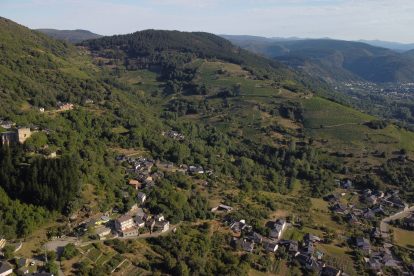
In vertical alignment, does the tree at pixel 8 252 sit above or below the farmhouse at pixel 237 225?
above

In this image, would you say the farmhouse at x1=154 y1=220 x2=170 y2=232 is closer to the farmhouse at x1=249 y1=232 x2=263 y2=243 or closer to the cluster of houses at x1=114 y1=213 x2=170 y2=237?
the cluster of houses at x1=114 y1=213 x2=170 y2=237

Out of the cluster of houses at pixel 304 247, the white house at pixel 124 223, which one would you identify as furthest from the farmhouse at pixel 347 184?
the white house at pixel 124 223

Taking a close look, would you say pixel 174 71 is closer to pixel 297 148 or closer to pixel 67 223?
pixel 297 148

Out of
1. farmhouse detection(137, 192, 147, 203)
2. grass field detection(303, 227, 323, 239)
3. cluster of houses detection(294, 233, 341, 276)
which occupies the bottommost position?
grass field detection(303, 227, 323, 239)

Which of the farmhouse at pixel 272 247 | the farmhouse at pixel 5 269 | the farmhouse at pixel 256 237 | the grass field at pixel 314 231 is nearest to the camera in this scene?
the farmhouse at pixel 5 269

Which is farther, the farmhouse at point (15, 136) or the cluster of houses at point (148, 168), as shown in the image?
the cluster of houses at point (148, 168)

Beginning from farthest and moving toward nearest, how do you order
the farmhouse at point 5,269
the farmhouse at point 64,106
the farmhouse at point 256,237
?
the farmhouse at point 64,106 < the farmhouse at point 256,237 < the farmhouse at point 5,269

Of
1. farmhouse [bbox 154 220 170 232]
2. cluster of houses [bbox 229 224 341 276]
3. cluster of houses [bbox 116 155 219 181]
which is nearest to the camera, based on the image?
cluster of houses [bbox 229 224 341 276]

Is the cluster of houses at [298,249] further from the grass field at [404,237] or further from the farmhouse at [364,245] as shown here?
the grass field at [404,237]

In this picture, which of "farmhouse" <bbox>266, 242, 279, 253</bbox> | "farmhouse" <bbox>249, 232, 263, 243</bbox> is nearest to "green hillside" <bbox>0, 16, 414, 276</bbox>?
"farmhouse" <bbox>266, 242, 279, 253</bbox>
